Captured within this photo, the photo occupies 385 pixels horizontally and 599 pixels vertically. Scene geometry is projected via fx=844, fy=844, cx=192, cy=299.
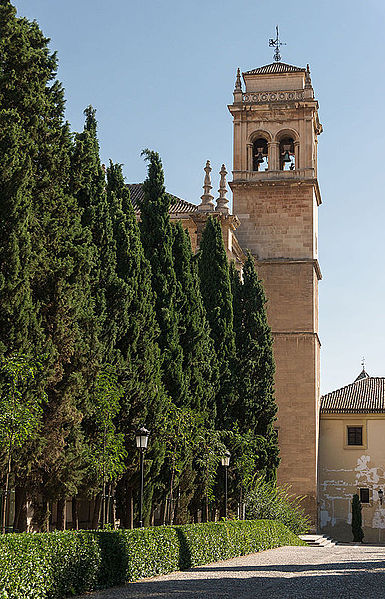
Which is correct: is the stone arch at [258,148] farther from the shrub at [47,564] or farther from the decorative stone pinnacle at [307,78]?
the shrub at [47,564]

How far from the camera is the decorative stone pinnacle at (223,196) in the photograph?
32.6 meters

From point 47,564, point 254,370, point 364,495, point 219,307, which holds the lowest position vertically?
point 364,495

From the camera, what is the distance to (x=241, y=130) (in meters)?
36.9

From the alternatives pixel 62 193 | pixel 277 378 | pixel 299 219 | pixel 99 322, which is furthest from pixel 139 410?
pixel 299 219

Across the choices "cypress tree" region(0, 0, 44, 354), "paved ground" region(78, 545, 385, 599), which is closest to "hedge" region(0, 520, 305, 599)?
"paved ground" region(78, 545, 385, 599)

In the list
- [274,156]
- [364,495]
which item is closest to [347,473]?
[364,495]

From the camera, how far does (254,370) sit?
27.0m

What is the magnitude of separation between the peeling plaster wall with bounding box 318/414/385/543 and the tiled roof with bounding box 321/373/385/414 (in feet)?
0.89

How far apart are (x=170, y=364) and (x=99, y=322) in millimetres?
4116

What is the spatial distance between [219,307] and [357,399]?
16.5 metres

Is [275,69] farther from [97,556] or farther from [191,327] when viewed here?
[97,556]

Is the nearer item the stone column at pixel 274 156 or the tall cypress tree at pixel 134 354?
the tall cypress tree at pixel 134 354

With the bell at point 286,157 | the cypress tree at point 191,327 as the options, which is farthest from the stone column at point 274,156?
the cypress tree at point 191,327

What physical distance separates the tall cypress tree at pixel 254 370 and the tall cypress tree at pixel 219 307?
0.92 m
